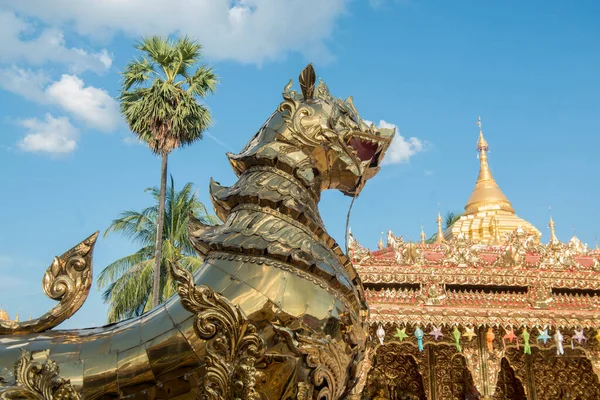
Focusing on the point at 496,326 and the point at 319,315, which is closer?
the point at 319,315

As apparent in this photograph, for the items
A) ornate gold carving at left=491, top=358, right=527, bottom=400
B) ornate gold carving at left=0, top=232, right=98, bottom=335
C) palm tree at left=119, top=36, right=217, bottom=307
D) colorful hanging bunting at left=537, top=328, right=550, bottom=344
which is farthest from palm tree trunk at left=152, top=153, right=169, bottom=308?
ornate gold carving at left=0, top=232, right=98, bottom=335

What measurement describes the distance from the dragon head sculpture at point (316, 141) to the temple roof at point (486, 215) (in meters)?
13.1

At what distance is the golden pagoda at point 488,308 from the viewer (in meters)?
10.0

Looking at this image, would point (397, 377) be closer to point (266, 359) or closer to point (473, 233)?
point (473, 233)

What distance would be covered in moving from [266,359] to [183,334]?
33cm

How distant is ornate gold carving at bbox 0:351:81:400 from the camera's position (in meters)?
2.02

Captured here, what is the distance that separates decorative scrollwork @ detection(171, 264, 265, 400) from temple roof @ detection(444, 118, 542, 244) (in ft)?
45.6

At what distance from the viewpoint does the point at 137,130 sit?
13.3 meters

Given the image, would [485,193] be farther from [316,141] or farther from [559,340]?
[316,141]

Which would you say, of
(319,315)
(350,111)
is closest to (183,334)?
(319,315)

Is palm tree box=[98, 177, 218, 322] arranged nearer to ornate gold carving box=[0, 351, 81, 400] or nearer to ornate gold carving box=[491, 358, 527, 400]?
ornate gold carving box=[491, 358, 527, 400]

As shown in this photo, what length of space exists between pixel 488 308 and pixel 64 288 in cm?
900

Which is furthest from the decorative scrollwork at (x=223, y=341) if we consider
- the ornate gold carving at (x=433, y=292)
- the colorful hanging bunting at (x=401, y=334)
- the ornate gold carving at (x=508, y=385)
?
the ornate gold carving at (x=508, y=385)

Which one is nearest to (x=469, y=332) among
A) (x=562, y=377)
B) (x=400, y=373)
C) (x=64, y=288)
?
(x=400, y=373)
